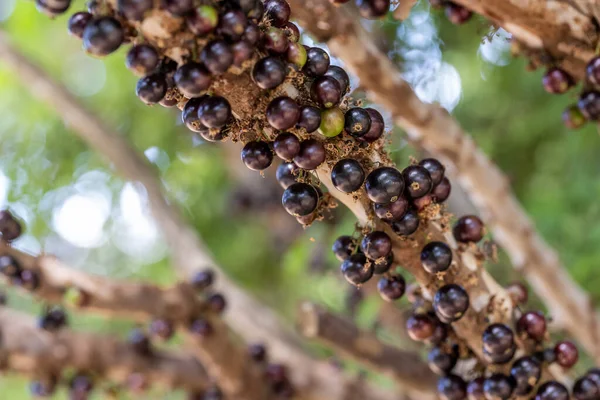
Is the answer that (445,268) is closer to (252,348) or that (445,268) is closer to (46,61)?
(252,348)

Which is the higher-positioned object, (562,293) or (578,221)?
(578,221)

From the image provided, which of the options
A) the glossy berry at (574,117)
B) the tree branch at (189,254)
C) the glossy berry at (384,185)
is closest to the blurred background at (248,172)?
the tree branch at (189,254)

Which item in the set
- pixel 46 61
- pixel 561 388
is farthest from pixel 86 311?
pixel 46 61

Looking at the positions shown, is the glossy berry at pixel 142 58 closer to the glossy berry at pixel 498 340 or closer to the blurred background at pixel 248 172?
the glossy berry at pixel 498 340

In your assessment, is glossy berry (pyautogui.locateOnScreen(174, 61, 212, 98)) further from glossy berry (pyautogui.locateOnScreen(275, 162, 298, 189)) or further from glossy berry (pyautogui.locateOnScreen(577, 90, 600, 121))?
glossy berry (pyautogui.locateOnScreen(577, 90, 600, 121))

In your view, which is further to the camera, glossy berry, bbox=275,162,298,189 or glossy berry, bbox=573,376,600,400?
glossy berry, bbox=573,376,600,400

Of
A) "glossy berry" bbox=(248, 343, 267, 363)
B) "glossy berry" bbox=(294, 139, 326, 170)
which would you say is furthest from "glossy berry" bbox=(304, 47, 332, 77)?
"glossy berry" bbox=(248, 343, 267, 363)

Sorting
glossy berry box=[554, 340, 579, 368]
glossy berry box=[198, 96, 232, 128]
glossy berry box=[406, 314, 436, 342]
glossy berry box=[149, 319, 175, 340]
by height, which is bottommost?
glossy berry box=[149, 319, 175, 340]
